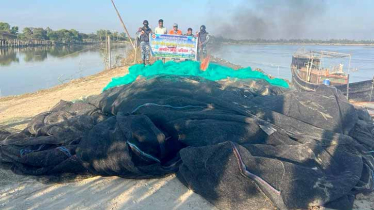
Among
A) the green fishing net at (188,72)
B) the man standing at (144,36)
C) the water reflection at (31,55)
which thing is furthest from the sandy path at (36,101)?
the water reflection at (31,55)

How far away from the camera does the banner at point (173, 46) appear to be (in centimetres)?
1019

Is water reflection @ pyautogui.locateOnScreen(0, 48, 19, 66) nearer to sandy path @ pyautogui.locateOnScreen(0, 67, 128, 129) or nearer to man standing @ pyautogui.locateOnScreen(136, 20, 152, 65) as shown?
sandy path @ pyautogui.locateOnScreen(0, 67, 128, 129)

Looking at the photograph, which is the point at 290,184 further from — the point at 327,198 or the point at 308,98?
the point at 308,98

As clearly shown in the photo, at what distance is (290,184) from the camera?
2822mm

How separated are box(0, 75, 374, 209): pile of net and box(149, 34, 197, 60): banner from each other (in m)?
5.60

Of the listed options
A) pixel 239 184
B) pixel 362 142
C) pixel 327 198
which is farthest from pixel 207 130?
pixel 362 142

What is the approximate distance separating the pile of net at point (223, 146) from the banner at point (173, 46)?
560cm

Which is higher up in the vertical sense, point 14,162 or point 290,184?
point 290,184

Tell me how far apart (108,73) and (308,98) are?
396 inches

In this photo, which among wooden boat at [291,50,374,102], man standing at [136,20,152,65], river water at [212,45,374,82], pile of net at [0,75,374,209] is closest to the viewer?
pile of net at [0,75,374,209]

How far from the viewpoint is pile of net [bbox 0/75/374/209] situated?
2871mm

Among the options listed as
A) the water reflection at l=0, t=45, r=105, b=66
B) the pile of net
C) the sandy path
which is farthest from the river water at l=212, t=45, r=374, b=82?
the water reflection at l=0, t=45, r=105, b=66

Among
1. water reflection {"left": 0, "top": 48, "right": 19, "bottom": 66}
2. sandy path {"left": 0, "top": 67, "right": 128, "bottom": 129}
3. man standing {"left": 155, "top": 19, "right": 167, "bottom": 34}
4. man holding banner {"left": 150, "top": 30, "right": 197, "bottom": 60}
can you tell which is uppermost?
man standing {"left": 155, "top": 19, "right": 167, "bottom": 34}

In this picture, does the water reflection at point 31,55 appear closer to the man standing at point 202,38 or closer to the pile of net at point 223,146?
the man standing at point 202,38
